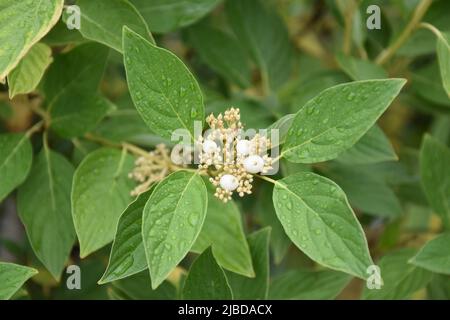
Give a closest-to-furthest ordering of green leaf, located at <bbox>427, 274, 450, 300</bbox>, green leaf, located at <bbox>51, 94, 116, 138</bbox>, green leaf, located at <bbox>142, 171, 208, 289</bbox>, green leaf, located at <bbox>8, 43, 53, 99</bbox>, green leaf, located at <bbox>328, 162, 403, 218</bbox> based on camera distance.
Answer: green leaf, located at <bbox>142, 171, 208, 289</bbox>, green leaf, located at <bbox>8, 43, 53, 99</bbox>, green leaf, located at <bbox>51, 94, 116, 138</bbox>, green leaf, located at <bbox>427, 274, 450, 300</bbox>, green leaf, located at <bbox>328, 162, 403, 218</bbox>

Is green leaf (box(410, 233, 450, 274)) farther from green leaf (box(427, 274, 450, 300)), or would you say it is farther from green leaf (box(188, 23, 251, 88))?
green leaf (box(188, 23, 251, 88))

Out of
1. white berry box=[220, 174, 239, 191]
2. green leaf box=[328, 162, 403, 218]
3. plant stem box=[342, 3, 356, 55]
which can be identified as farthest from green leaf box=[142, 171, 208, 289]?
plant stem box=[342, 3, 356, 55]

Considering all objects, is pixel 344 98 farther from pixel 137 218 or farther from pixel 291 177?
pixel 137 218

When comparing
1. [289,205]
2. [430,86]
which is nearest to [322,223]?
[289,205]

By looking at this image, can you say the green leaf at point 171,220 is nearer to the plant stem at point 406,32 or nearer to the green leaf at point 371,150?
the green leaf at point 371,150

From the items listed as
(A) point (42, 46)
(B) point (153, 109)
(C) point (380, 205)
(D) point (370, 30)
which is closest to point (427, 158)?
(C) point (380, 205)
